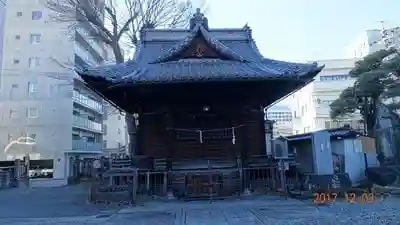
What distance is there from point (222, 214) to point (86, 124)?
38.2 meters

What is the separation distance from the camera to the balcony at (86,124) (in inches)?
1630

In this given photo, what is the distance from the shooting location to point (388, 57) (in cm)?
2823

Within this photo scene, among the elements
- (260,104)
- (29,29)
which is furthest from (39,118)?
(260,104)

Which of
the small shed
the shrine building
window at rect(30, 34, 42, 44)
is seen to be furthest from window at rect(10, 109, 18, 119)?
the small shed

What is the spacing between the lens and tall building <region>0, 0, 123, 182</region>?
3688 centimetres

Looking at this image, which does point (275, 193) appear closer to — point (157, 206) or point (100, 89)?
point (157, 206)

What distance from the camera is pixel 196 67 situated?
14695mm

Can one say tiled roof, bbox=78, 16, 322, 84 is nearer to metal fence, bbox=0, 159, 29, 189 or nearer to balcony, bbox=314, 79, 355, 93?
metal fence, bbox=0, 159, 29, 189

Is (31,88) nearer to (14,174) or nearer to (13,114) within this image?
(13,114)

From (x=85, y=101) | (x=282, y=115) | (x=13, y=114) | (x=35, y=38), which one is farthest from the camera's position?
(x=282, y=115)

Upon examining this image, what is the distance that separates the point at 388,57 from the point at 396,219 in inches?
914

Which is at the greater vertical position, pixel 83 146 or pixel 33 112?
pixel 33 112

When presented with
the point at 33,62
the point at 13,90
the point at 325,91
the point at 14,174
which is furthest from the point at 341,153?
the point at 325,91

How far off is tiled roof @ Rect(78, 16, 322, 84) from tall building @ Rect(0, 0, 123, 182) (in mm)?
22692
